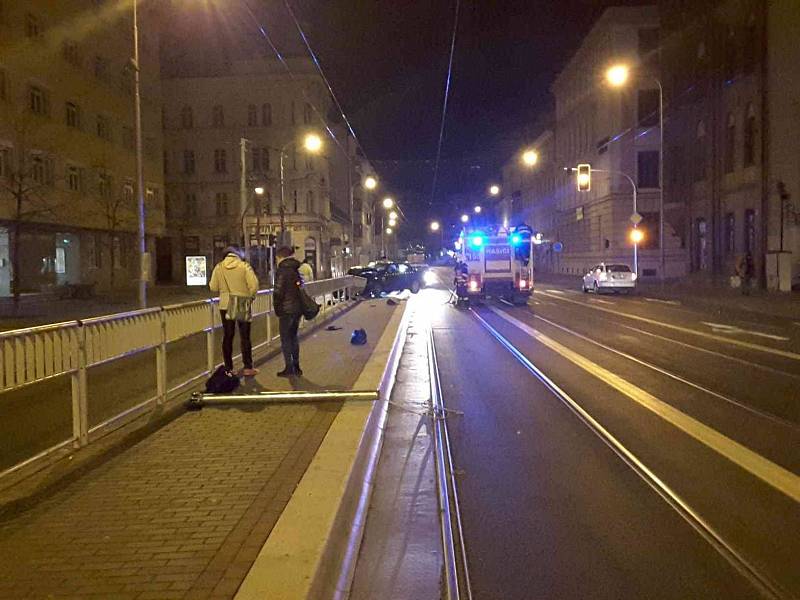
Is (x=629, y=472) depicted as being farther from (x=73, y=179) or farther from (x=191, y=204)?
(x=191, y=204)

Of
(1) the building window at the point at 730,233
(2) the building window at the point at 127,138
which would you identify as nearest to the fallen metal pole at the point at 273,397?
(1) the building window at the point at 730,233

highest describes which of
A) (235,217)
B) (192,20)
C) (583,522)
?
(192,20)

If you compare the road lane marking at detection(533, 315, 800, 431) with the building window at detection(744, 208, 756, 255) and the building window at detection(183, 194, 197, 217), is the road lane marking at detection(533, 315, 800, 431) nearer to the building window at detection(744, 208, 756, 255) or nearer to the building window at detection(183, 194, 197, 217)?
the building window at detection(744, 208, 756, 255)

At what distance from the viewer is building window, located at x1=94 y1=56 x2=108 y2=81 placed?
42006 mm

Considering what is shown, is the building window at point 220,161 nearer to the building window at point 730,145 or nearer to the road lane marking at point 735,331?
the building window at point 730,145

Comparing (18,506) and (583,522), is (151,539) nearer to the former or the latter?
(18,506)

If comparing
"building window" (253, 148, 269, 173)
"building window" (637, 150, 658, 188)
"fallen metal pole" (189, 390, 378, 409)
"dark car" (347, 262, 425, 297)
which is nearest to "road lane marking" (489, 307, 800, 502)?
"fallen metal pole" (189, 390, 378, 409)

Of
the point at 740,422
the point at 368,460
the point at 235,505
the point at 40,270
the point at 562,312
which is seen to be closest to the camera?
the point at 235,505

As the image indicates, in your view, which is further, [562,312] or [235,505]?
[562,312]

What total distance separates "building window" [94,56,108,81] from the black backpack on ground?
36812 mm

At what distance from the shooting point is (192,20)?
203 feet

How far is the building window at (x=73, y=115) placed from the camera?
3903 cm

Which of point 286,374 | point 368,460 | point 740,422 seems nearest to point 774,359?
point 740,422

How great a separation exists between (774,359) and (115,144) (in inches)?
1508
